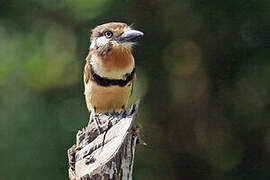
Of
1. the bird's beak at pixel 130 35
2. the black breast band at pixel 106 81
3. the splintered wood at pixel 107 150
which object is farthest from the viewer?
the black breast band at pixel 106 81

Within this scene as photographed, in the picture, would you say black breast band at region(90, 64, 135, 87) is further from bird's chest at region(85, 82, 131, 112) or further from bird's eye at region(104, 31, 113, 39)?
bird's eye at region(104, 31, 113, 39)

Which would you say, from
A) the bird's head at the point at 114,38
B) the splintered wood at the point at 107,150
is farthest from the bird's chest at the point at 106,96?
the splintered wood at the point at 107,150

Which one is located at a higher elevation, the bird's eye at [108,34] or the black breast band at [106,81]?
the bird's eye at [108,34]

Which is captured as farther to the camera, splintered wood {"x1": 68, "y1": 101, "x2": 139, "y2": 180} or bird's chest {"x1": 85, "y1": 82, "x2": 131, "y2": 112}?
bird's chest {"x1": 85, "y1": 82, "x2": 131, "y2": 112}

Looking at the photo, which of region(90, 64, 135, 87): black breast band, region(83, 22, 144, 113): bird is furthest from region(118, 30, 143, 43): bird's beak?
region(90, 64, 135, 87): black breast band

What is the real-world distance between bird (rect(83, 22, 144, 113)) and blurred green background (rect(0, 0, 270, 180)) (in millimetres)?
879

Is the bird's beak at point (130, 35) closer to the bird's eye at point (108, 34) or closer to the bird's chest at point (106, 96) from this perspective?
the bird's eye at point (108, 34)

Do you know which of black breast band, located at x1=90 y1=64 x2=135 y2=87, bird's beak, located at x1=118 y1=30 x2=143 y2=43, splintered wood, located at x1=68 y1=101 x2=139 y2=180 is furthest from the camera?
black breast band, located at x1=90 y1=64 x2=135 y2=87

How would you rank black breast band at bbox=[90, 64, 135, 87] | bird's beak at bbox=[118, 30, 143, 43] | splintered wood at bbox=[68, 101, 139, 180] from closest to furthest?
splintered wood at bbox=[68, 101, 139, 180] < bird's beak at bbox=[118, 30, 143, 43] < black breast band at bbox=[90, 64, 135, 87]

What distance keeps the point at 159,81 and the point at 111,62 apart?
1.35 metres

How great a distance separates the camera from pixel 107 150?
2.87m

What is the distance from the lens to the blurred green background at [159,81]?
16.8 ft

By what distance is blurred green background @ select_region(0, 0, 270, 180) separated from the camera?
5.12 metres

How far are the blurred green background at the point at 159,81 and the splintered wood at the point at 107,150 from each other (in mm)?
1900
